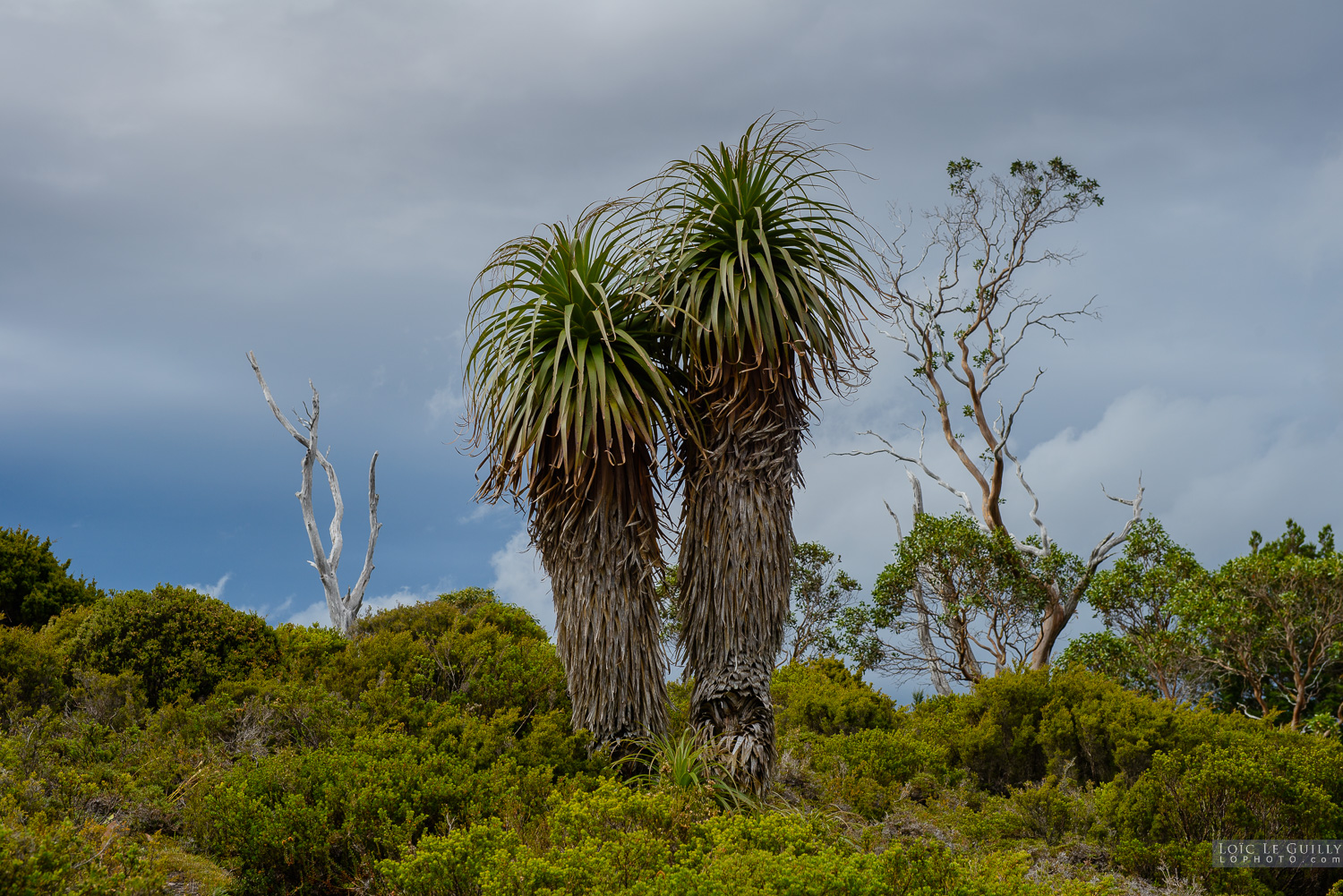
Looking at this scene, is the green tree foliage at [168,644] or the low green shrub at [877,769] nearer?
the low green shrub at [877,769]

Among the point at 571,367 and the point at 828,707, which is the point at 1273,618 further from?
the point at 571,367

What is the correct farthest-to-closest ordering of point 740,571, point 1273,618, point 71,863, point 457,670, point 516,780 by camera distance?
point 1273,618 < point 457,670 < point 740,571 < point 516,780 < point 71,863

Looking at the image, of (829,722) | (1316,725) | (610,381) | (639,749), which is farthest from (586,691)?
(1316,725)

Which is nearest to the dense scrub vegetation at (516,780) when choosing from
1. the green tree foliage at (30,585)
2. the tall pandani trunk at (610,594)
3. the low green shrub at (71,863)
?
the low green shrub at (71,863)

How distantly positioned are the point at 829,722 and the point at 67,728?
716 cm

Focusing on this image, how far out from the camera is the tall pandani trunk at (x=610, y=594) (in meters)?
7.14

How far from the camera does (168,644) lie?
8891mm

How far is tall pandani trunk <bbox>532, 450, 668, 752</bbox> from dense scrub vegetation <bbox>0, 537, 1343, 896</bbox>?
36cm

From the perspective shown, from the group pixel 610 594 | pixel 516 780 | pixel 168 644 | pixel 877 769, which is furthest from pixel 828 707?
pixel 168 644

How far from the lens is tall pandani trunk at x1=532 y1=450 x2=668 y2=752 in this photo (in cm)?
714

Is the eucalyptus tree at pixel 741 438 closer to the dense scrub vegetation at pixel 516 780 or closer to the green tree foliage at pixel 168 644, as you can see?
the dense scrub vegetation at pixel 516 780

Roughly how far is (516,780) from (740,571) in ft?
7.13

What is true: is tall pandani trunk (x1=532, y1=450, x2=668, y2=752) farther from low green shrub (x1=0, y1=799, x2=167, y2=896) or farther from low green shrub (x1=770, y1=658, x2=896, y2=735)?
low green shrub (x1=0, y1=799, x2=167, y2=896)

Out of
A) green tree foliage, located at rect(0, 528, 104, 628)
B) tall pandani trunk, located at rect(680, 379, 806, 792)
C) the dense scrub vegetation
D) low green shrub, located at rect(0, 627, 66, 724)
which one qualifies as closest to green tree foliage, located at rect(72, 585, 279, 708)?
the dense scrub vegetation
